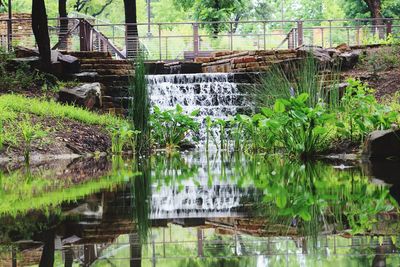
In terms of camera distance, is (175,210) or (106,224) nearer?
(106,224)

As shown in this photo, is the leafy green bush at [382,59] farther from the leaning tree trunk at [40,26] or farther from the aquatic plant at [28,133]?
the aquatic plant at [28,133]

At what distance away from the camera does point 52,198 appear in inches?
199

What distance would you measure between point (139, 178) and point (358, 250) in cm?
430

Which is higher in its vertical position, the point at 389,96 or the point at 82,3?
the point at 82,3

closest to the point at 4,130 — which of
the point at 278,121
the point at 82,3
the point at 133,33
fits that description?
the point at 278,121

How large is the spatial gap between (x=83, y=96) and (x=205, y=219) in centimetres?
1243

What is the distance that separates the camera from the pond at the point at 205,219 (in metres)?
2.59

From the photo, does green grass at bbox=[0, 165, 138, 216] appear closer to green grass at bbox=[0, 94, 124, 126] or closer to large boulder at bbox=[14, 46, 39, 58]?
green grass at bbox=[0, 94, 124, 126]

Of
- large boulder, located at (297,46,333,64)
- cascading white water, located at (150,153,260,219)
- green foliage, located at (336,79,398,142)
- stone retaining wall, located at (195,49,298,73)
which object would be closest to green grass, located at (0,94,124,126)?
green foliage, located at (336,79,398,142)

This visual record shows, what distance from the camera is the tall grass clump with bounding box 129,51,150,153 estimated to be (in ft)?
36.5

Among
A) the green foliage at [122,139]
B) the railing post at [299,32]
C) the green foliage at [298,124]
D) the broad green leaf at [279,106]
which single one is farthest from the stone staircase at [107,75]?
the railing post at [299,32]

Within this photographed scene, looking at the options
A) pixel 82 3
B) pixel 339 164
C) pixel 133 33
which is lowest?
pixel 339 164

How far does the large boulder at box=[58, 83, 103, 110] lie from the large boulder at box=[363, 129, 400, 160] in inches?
314

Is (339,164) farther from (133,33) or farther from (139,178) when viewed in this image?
(133,33)
